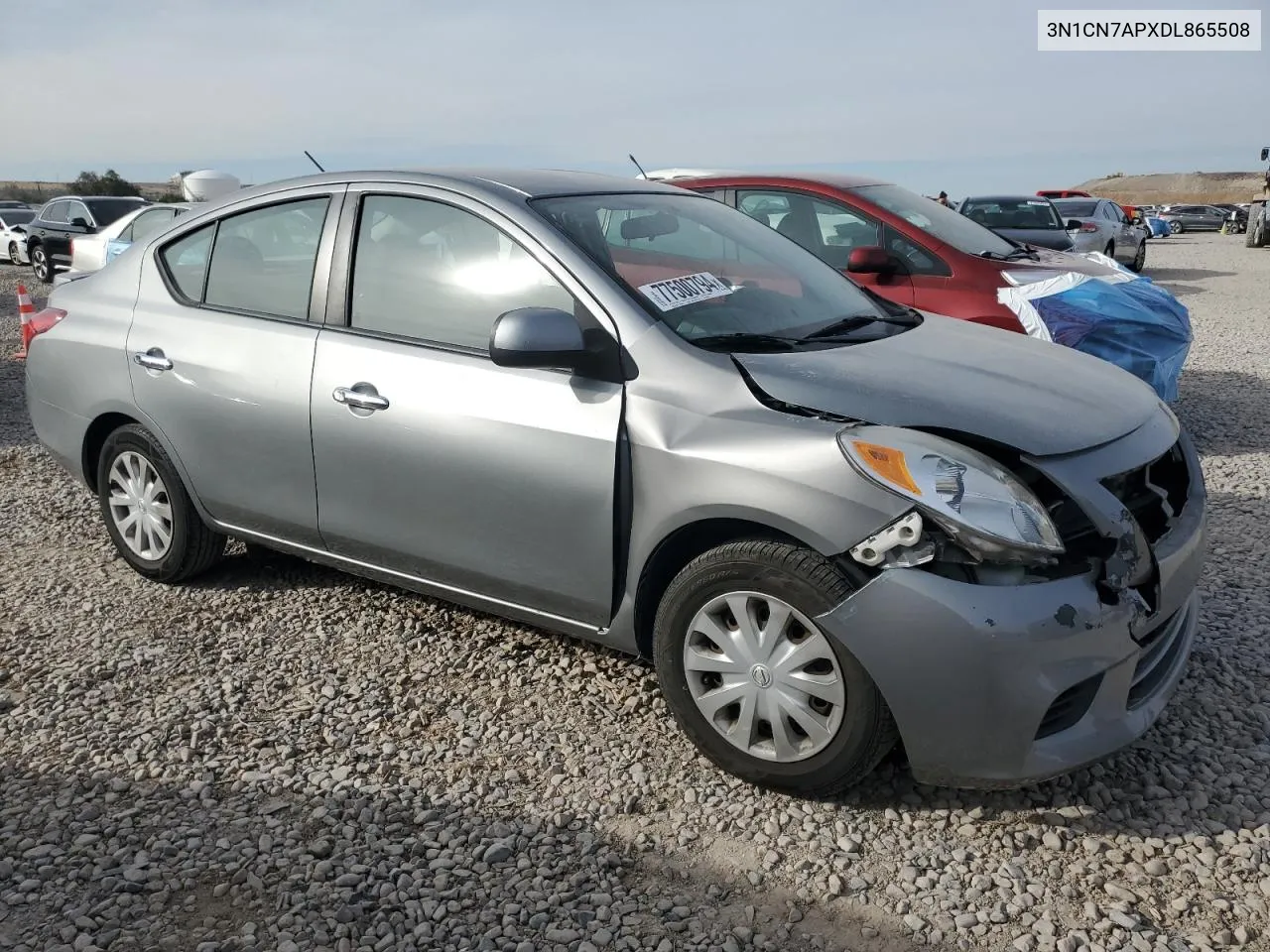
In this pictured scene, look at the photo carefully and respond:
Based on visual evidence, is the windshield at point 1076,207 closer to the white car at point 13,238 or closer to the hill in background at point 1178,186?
the white car at point 13,238

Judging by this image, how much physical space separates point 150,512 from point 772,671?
9.67 ft

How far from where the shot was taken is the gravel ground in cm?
250

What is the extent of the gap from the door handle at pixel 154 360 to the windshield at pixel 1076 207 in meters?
18.5

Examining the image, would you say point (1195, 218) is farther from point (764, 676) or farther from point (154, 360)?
point (764, 676)

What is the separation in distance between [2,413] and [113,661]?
552 cm

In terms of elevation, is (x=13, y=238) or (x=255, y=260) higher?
(x=255, y=260)

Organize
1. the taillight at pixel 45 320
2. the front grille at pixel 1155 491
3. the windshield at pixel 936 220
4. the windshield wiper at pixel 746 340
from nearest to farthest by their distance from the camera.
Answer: the front grille at pixel 1155 491, the windshield wiper at pixel 746 340, the taillight at pixel 45 320, the windshield at pixel 936 220

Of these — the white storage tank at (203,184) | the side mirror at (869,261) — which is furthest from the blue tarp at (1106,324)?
the white storage tank at (203,184)

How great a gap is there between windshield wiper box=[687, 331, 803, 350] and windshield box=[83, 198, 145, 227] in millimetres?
18970

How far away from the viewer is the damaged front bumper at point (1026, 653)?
255 centimetres

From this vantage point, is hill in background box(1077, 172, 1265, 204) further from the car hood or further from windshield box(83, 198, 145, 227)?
the car hood

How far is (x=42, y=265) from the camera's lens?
807 inches

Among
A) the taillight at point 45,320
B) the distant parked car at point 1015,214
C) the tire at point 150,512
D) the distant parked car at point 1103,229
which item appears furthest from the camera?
the distant parked car at point 1103,229

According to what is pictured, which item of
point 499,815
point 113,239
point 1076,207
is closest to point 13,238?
point 113,239
